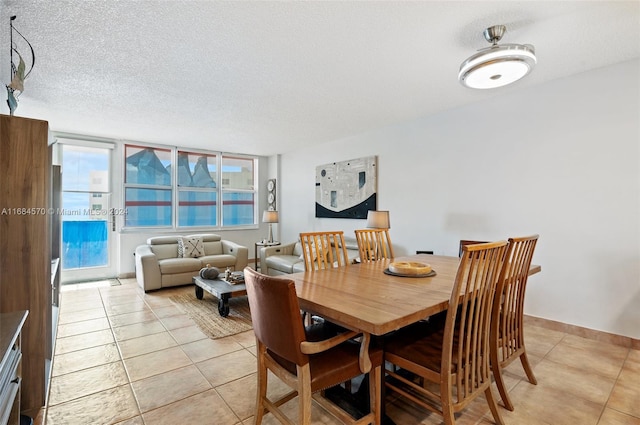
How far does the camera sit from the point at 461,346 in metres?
1.44

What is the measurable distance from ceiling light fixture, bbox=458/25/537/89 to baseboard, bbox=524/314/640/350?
248 cm

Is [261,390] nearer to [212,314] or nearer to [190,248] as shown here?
[212,314]

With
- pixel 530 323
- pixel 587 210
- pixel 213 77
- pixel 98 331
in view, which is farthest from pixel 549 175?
pixel 98 331

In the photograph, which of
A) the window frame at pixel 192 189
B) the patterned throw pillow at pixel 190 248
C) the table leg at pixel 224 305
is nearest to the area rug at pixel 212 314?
the table leg at pixel 224 305

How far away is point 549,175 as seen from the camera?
3.02 metres

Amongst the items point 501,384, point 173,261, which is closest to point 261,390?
point 501,384

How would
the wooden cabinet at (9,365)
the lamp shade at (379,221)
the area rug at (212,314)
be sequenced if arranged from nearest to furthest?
the wooden cabinet at (9,365), the area rug at (212,314), the lamp shade at (379,221)

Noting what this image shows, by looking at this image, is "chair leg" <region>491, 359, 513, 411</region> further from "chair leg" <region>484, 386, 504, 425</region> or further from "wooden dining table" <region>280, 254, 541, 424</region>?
"wooden dining table" <region>280, 254, 541, 424</region>

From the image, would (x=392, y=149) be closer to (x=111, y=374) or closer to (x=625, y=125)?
(x=625, y=125)

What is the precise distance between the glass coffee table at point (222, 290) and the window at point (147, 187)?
8.00ft

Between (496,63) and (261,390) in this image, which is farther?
(496,63)

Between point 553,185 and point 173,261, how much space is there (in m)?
5.10

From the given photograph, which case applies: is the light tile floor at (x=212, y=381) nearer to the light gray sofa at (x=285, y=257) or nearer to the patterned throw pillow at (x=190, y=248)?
the light gray sofa at (x=285, y=257)

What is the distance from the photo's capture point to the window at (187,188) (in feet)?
18.4
